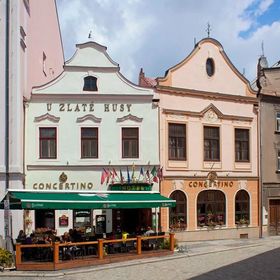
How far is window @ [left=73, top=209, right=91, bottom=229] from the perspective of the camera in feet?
89.5

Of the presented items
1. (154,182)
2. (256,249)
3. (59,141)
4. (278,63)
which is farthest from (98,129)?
(278,63)

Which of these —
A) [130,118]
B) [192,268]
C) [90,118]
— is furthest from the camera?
[130,118]

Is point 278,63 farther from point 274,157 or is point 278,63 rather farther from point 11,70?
point 11,70

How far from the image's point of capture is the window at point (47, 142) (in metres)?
27.2

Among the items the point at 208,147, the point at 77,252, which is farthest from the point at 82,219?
the point at 208,147

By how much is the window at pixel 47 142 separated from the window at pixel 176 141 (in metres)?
5.92

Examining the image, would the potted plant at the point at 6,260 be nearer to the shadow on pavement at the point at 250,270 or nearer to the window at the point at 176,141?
the shadow on pavement at the point at 250,270

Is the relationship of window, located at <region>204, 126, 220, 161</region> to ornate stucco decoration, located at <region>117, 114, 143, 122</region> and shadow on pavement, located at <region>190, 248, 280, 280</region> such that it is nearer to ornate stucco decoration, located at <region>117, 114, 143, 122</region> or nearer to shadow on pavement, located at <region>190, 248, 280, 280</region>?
ornate stucco decoration, located at <region>117, 114, 143, 122</region>

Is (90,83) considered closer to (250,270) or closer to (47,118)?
(47,118)

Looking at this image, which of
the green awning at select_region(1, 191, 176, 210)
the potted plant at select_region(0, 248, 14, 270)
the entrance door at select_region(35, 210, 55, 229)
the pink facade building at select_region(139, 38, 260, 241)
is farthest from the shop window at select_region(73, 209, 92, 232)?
the potted plant at select_region(0, 248, 14, 270)

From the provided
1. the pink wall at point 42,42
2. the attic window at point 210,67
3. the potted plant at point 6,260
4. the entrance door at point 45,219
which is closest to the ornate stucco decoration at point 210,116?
the attic window at point 210,67

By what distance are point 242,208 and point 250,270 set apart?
13587 mm

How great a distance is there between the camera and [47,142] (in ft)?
89.5

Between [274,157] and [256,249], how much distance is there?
8.70 metres
